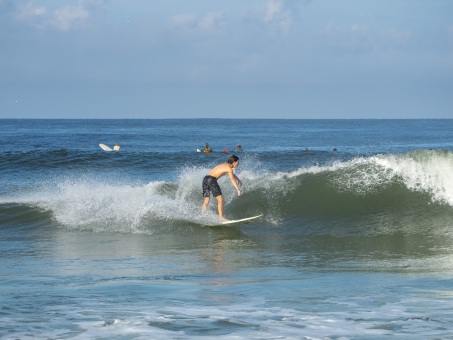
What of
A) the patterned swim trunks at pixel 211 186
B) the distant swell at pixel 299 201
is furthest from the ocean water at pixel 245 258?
the patterned swim trunks at pixel 211 186

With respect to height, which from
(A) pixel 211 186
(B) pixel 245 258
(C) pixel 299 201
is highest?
(A) pixel 211 186

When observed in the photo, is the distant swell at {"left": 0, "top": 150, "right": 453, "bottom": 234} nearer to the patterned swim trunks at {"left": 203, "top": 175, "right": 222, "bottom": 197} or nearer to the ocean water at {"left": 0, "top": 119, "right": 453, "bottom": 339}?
the ocean water at {"left": 0, "top": 119, "right": 453, "bottom": 339}

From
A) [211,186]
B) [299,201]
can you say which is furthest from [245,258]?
[299,201]

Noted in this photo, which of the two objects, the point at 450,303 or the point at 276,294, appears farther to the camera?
the point at 276,294

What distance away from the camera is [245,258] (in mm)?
11211

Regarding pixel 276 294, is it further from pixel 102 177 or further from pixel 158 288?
pixel 102 177

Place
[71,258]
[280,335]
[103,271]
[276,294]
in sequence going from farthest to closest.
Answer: [71,258], [103,271], [276,294], [280,335]

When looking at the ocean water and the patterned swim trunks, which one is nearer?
the ocean water

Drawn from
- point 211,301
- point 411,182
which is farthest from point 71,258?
point 411,182

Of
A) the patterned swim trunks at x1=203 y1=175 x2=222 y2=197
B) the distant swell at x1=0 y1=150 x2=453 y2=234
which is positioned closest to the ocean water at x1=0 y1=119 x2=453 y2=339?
the distant swell at x1=0 y1=150 x2=453 y2=234

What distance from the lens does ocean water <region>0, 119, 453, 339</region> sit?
673cm

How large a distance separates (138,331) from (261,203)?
1116 centimetres

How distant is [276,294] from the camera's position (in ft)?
26.6

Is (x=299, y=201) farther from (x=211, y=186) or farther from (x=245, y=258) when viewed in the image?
(x=245, y=258)
